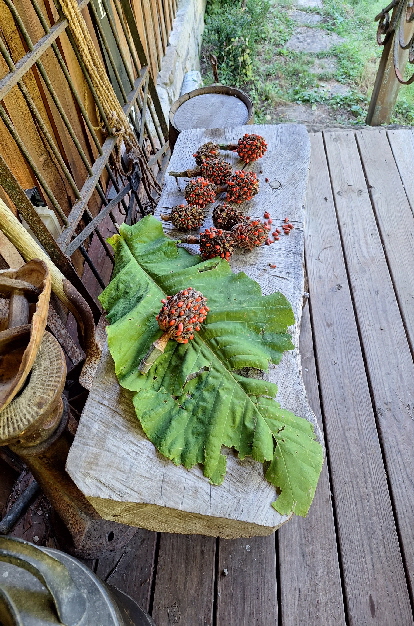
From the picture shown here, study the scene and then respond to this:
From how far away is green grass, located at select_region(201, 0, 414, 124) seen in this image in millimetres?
4473

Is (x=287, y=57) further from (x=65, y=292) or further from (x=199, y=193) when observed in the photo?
(x=65, y=292)

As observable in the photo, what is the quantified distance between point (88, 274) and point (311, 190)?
1580 millimetres

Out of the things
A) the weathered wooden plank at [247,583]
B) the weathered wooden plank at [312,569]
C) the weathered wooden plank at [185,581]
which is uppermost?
the weathered wooden plank at [185,581]

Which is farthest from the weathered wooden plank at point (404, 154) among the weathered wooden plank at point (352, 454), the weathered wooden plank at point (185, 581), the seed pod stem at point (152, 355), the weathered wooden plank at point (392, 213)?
the weathered wooden plank at point (185, 581)

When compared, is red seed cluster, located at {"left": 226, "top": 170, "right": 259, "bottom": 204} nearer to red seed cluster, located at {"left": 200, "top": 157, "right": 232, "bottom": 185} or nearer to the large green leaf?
red seed cluster, located at {"left": 200, "top": 157, "right": 232, "bottom": 185}

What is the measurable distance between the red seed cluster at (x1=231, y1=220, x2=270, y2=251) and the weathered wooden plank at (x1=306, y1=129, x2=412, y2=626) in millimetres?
815

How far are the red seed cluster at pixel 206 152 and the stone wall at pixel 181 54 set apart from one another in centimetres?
195

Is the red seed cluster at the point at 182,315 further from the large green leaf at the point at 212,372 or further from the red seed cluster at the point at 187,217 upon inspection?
the red seed cluster at the point at 187,217

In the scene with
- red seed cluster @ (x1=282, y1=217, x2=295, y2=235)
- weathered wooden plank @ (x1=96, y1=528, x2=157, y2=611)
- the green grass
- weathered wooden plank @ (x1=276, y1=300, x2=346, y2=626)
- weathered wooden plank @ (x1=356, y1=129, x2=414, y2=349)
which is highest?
red seed cluster @ (x1=282, y1=217, x2=295, y2=235)

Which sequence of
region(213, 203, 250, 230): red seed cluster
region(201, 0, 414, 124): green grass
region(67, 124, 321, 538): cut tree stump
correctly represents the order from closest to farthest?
region(67, 124, 321, 538): cut tree stump
region(213, 203, 250, 230): red seed cluster
region(201, 0, 414, 124): green grass

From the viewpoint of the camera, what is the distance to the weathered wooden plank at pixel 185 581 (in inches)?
59.7

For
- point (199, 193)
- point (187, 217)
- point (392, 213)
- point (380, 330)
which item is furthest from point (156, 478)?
point (392, 213)

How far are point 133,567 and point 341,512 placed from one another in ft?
2.69

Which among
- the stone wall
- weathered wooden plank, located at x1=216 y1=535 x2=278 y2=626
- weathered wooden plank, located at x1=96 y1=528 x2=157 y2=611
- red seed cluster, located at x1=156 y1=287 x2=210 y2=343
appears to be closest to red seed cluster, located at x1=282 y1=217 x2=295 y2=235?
red seed cluster, located at x1=156 y1=287 x2=210 y2=343
